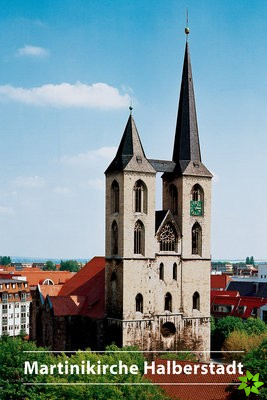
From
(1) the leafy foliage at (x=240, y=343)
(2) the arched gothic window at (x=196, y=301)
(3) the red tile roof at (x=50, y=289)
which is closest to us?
(2) the arched gothic window at (x=196, y=301)

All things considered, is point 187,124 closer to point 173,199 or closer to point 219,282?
point 173,199

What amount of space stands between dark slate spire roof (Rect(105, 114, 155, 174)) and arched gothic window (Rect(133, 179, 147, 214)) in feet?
5.12

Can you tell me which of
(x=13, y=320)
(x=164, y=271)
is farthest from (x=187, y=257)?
(x=13, y=320)

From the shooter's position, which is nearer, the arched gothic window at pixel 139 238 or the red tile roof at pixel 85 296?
the arched gothic window at pixel 139 238

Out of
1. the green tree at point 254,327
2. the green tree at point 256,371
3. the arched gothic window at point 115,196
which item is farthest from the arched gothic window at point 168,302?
the green tree at point 256,371

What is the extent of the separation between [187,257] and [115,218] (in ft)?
27.3

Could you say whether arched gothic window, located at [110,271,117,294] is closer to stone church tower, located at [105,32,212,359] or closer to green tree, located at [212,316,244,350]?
stone church tower, located at [105,32,212,359]

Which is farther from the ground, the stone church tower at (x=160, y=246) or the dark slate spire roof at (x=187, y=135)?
the dark slate spire roof at (x=187, y=135)

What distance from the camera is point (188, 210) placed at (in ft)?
218

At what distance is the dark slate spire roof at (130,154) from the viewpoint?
6419 cm

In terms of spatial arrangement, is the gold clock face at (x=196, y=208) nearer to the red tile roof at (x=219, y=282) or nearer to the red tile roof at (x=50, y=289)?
the red tile roof at (x=50, y=289)

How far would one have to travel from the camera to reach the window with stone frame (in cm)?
6738

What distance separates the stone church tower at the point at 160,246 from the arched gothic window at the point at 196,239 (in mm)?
102

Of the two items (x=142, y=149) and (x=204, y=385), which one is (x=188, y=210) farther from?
(x=204, y=385)
